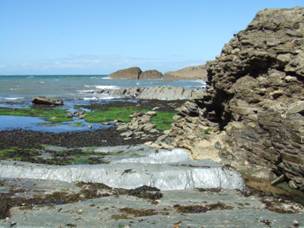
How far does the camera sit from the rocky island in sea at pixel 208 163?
61.3 feet

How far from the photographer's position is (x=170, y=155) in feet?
97.9

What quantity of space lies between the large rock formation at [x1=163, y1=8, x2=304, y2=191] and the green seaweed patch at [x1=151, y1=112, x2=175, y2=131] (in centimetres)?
1197

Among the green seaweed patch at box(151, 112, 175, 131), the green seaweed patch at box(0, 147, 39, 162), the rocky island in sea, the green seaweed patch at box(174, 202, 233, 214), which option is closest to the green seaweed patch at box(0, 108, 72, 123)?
the green seaweed patch at box(151, 112, 175, 131)

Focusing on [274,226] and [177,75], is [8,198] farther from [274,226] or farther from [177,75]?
[177,75]

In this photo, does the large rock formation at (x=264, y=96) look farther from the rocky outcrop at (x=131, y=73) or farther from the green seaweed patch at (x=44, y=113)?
the rocky outcrop at (x=131, y=73)

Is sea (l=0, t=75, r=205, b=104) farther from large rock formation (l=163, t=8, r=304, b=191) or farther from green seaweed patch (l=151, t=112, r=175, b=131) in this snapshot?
large rock formation (l=163, t=8, r=304, b=191)

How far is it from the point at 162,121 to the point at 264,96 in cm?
2110

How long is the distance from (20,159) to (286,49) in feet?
53.7

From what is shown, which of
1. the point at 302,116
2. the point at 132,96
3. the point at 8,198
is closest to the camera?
the point at 8,198

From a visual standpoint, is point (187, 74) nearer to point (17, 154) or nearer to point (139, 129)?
point (139, 129)

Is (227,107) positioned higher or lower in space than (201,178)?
A: higher

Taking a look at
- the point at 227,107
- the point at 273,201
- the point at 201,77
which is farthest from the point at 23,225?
the point at 201,77

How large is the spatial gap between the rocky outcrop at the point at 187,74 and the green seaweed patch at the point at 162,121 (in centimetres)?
13300

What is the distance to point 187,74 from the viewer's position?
620 feet
